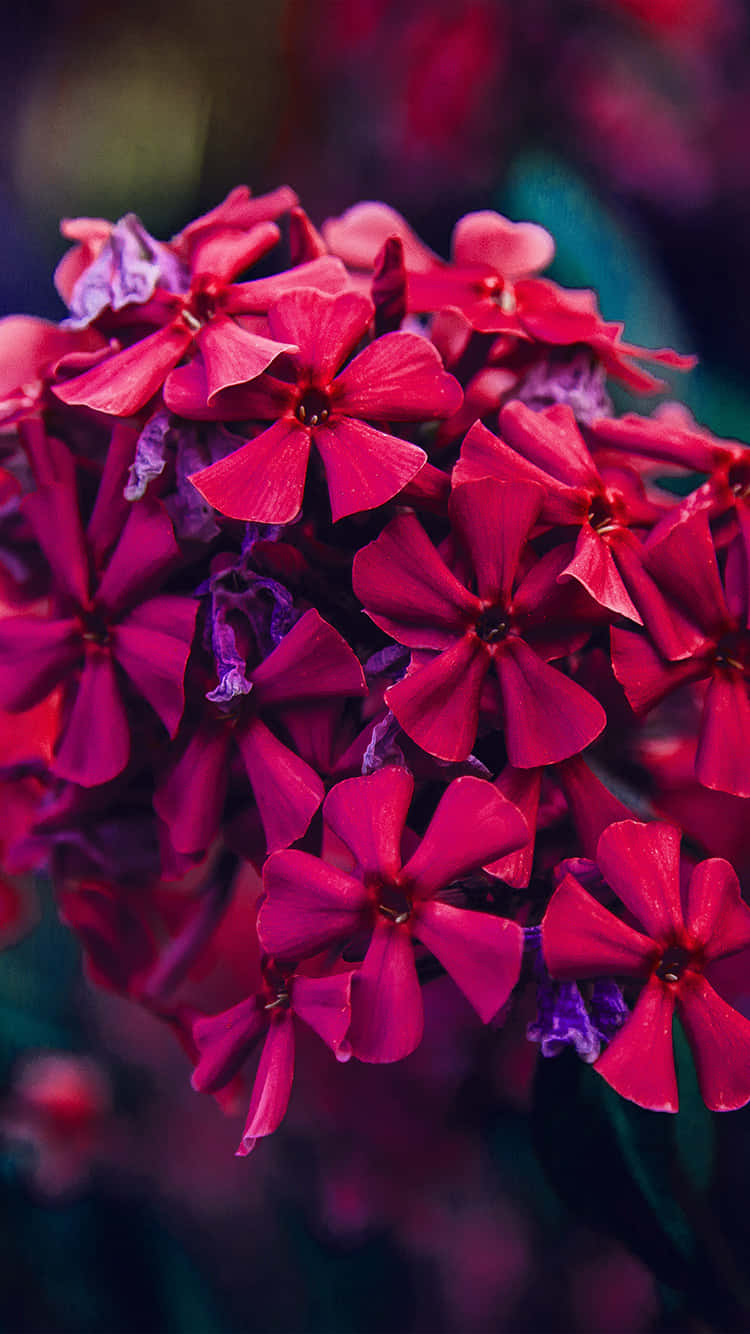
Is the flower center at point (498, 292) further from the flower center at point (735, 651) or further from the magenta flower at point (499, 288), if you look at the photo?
the flower center at point (735, 651)

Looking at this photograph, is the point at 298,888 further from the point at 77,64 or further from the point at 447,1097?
the point at 77,64

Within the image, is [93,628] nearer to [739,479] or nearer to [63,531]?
[63,531]

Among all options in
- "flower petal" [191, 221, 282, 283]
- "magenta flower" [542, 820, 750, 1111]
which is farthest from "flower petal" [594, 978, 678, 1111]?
"flower petal" [191, 221, 282, 283]

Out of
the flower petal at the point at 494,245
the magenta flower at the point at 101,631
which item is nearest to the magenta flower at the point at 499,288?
the flower petal at the point at 494,245

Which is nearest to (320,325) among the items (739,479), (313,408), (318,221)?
(313,408)

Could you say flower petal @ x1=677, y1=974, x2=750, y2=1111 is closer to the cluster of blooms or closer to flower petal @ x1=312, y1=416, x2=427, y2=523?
the cluster of blooms
